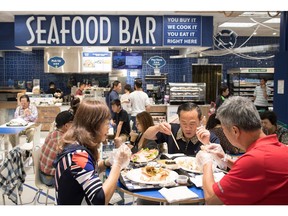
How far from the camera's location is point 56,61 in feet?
38.9

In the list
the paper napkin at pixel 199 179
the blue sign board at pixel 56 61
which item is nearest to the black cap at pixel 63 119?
the paper napkin at pixel 199 179

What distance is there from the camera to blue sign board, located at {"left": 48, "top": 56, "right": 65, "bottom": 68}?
11836 mm

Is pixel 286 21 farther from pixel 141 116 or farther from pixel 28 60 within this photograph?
pixel 28 60

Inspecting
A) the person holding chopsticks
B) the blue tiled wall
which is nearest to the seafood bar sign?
the person holding chopsticks

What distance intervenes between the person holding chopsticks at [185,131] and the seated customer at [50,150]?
1.08m

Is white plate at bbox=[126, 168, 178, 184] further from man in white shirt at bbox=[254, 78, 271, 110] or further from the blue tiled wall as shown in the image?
the blue tiled wall

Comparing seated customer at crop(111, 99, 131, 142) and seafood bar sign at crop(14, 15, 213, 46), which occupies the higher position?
seafood bar sign at crop(14, 15, 213, 46)

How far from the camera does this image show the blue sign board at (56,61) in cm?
1184

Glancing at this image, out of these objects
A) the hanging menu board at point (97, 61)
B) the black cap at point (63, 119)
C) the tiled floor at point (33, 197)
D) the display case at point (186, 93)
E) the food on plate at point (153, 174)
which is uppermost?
the hanging menu board at point (97, 61)

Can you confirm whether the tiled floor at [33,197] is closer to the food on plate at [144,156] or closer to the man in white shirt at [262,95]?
the food on plate at [144,156]

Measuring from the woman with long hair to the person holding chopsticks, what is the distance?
4.47 ft

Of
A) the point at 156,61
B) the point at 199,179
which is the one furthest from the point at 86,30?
the point at 156,61
